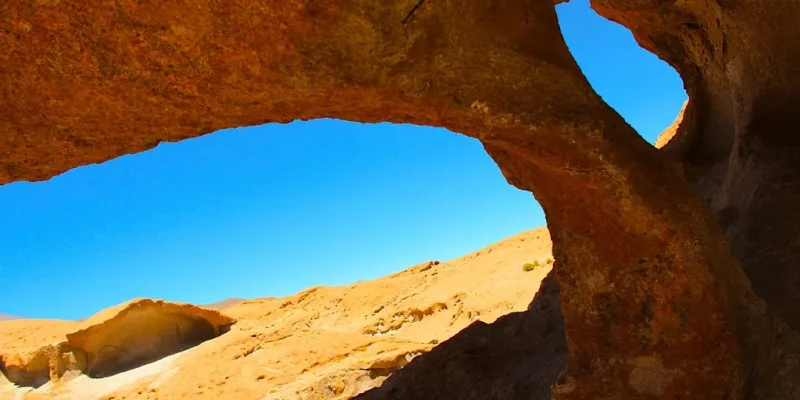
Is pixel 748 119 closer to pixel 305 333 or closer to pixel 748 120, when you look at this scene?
pixel 748 120

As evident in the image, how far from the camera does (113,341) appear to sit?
15719 mm

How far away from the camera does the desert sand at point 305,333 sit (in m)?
9.86

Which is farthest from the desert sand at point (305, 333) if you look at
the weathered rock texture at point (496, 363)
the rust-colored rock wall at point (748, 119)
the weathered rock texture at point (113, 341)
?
the rust-colored rock wall at point (748, 119)

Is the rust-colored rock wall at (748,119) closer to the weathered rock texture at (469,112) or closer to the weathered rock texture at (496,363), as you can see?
the weathered rock texture at (469,112)

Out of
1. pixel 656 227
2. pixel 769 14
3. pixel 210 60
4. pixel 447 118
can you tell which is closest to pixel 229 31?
pixel 210 60

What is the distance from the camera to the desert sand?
32.3 feet

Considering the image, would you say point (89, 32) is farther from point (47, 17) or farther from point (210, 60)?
point (210, 60)

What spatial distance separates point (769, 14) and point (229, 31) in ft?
13.5

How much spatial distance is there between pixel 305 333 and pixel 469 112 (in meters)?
10.0

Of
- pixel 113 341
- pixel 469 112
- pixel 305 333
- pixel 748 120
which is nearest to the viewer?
pixel 469 112

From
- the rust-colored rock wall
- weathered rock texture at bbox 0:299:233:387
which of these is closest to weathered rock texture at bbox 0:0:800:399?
the rust-colored rock wall

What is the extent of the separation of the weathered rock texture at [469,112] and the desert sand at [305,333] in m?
4.55

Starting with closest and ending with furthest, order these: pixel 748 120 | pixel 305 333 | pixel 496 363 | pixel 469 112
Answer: pixel 469 112 → pixel 748 120 → pixel 496 363 → pixel 305 333

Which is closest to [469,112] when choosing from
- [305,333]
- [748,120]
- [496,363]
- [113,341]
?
[748,120]
